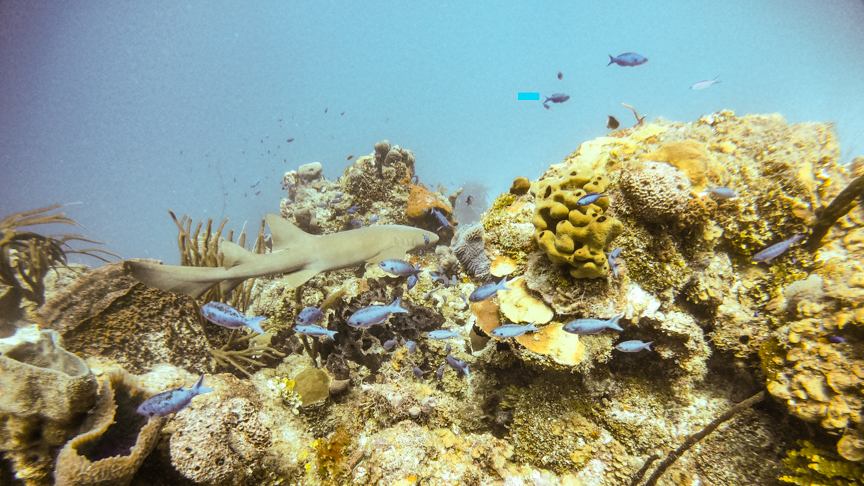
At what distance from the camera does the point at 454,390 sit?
4.41 m

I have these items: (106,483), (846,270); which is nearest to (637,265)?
(846,270)

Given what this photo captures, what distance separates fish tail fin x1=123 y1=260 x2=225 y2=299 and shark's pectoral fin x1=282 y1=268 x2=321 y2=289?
946 mm

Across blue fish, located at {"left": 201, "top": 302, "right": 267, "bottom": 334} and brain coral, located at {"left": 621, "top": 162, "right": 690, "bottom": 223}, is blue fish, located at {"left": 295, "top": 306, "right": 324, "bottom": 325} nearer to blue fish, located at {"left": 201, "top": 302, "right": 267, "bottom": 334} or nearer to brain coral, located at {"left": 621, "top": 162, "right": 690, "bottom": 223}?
blue fish, located at {"left": 201, "top": 302, "right": 267, "bottom": 334}

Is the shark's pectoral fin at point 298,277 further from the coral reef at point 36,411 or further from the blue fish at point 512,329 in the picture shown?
the blue fish at point 512,329

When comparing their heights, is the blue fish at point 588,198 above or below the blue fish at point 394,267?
above

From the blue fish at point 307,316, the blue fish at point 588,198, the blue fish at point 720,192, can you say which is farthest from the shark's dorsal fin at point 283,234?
the blue fish at point 720,192

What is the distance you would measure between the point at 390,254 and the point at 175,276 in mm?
3320

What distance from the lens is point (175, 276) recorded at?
4098mm

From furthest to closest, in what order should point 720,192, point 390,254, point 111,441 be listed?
1. point 390,254
2. point 720,192
3. point 111,441

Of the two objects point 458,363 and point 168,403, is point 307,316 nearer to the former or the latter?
point 168,403

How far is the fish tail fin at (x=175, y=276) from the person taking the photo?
3904mm

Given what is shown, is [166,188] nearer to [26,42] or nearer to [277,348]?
[26,42]

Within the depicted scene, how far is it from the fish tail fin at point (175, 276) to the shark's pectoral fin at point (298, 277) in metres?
0.95

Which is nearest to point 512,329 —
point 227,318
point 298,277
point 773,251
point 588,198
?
point 588,198
